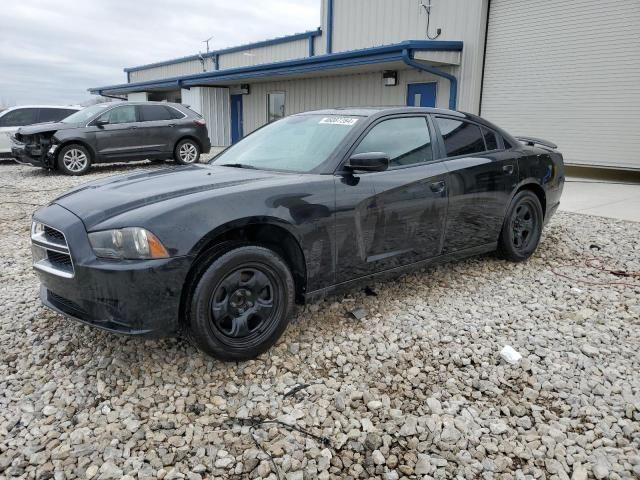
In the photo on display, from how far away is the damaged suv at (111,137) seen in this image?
1106cm

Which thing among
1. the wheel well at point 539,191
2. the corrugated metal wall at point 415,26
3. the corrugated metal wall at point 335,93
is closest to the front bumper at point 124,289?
the wheel well at point 539,191

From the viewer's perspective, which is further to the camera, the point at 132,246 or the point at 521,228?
the point at 521,228

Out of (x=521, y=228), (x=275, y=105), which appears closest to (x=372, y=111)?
(x=521, y=228)

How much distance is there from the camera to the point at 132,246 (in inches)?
105

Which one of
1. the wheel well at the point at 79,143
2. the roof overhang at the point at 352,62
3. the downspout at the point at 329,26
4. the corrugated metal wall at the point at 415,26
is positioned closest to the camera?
the wheel well at the point at 79,143

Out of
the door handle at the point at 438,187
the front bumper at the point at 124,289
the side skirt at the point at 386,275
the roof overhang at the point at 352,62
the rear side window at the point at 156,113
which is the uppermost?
the roof overhang at the point at 352,62

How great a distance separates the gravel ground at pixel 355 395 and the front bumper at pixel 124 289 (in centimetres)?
41

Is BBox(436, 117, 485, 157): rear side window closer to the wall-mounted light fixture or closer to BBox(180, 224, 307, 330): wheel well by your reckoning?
BBox(180, 224, 307, 330): wheel well

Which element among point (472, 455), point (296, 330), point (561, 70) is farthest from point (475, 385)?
point (561, 70)

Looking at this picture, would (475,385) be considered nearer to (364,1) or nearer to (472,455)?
(472,455)

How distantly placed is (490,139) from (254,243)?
271cm

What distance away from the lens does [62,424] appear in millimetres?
2553

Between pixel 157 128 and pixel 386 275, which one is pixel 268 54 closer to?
pixel 157 128

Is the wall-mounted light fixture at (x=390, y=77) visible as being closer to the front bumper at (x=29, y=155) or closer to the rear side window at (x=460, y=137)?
the front bumper at (x=29, y=155)
